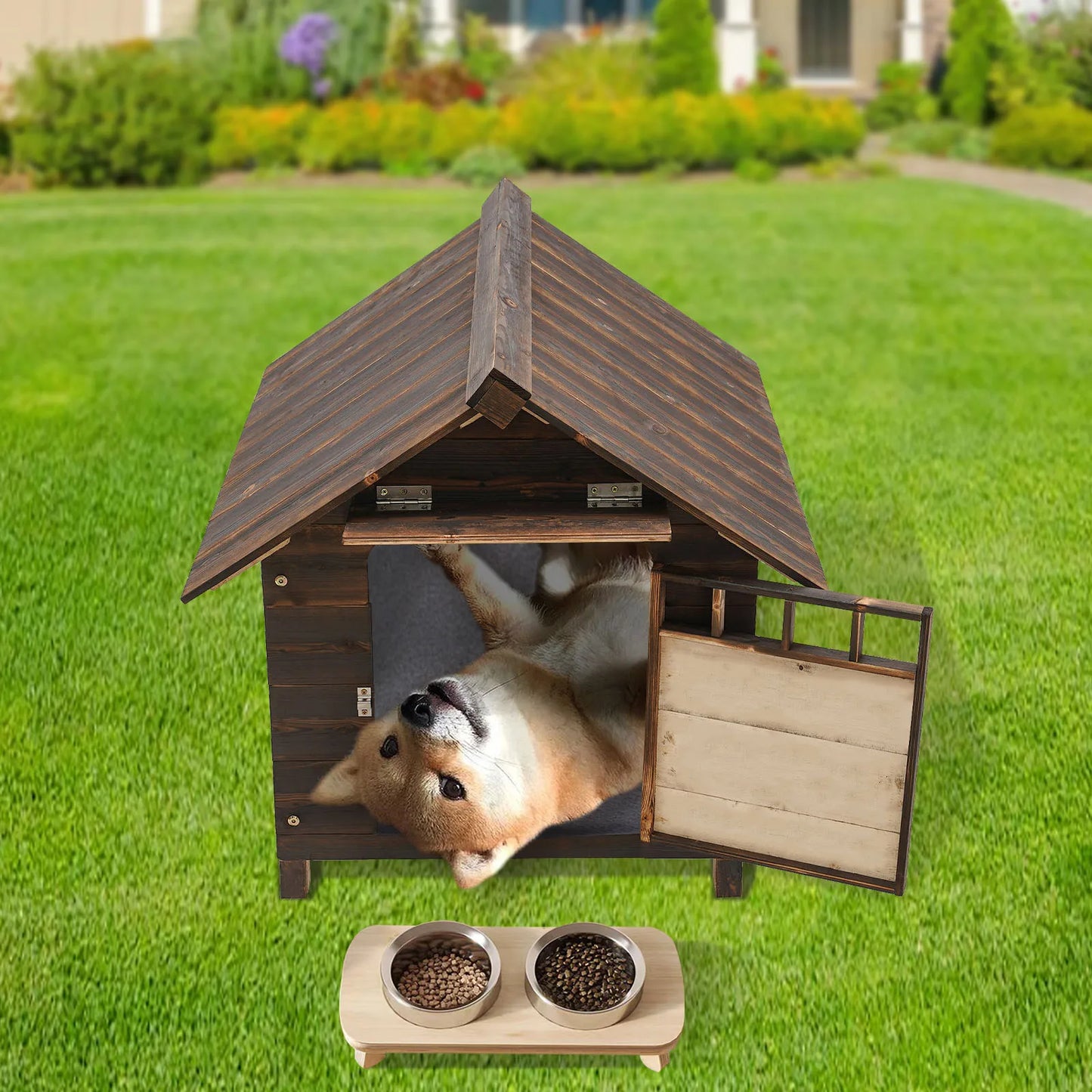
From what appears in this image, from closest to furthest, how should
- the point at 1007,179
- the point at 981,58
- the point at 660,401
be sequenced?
the point at 660,401
the point at 1007,179
the point at 981,58

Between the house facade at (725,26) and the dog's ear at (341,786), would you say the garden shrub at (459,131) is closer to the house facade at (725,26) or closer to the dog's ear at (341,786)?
the house facade at (725,26)

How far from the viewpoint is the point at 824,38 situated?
25.5m

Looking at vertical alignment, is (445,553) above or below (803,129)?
below

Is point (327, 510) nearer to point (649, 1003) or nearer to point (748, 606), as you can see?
point (748, 606)

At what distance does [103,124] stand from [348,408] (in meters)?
15.3

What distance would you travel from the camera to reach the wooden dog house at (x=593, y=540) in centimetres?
445

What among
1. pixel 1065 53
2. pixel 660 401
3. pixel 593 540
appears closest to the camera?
pixel 593 540

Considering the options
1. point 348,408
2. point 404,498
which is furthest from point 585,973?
point 348,408

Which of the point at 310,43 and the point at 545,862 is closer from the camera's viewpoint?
the point at 545,862

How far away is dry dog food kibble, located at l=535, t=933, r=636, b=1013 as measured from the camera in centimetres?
459

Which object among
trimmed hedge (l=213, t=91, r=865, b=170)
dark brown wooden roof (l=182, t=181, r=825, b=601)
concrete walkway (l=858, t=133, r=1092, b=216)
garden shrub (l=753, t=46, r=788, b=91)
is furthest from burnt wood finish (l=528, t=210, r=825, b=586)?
garden shrub (l=753, t=46, r=788, b=91)

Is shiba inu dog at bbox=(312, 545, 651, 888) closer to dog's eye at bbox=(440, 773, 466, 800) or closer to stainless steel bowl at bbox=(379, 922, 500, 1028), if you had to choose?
dog's eye at bbox=(440, 773, 466, 800)

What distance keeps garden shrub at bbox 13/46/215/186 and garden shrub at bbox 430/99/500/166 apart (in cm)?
328

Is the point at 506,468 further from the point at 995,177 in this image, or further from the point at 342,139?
the point at 995,177
